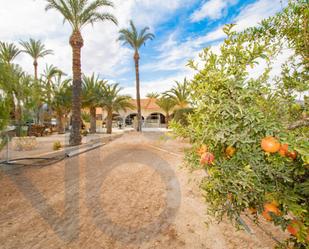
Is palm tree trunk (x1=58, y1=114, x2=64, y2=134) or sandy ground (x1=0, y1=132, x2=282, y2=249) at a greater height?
palm tree trunk (x1=58, y1=114, x2=64, y2=134)

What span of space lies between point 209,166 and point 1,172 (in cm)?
784

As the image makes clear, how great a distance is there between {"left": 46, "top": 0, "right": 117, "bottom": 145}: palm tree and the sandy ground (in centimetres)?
690

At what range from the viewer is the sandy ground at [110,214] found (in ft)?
10.1

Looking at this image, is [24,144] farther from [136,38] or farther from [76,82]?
[136,38]

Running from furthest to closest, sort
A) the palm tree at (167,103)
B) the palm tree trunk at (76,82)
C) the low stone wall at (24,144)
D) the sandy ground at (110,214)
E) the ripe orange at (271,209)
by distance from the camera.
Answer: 1. the palm tree at (167,103)
2. the palm tree trunk at (76,82)
3. the low stone wall at (24,144)
4. the sandy ground at (110,214)
5. the ripe orange at (271,209)

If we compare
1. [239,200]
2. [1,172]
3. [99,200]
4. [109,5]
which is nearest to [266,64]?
[239,200]

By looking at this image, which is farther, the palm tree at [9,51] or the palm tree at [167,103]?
the palm tree at [167,103]

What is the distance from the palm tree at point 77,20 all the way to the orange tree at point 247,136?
42.7 feet

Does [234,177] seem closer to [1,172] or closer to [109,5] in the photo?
[1,172]

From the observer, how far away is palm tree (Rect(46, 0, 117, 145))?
12766mm

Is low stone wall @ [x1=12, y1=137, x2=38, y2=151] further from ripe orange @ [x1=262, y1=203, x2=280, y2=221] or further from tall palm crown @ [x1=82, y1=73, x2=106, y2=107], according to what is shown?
ripe orange @ [x1=262, y1=203, x2=280, y2=221]

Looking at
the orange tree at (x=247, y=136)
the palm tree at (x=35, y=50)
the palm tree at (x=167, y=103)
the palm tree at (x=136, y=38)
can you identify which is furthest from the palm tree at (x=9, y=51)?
the orange tree at (x=247, y=136)

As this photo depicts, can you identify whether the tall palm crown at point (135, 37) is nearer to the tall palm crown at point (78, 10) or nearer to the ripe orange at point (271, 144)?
the tall palm crown at point (78, 10)

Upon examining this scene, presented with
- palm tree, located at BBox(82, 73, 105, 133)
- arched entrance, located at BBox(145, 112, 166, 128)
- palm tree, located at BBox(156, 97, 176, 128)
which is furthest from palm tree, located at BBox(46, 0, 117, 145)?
arched entrance, located at BBox(145, 112, 166, 128)
